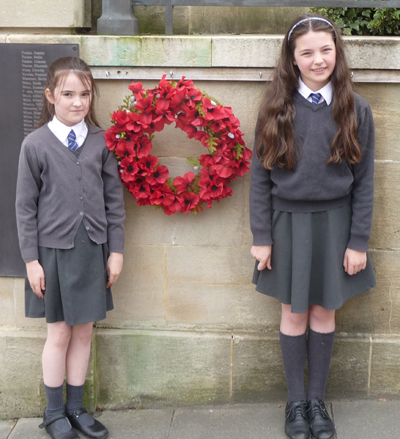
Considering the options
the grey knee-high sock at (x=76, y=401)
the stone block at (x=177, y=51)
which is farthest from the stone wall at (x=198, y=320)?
the grey knee-high sock at (x=76, y=401)

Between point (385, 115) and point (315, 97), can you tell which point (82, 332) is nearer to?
point (315, 97)

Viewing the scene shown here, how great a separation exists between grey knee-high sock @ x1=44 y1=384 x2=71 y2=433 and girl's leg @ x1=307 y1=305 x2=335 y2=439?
1.30 metres

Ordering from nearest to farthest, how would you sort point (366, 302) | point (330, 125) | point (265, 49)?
point (330, 125) < point (265, 49) < point (366, 302)

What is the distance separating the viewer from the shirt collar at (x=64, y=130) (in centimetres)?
284

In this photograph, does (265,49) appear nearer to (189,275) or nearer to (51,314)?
(189,275)

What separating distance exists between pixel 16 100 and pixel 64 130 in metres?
0.47

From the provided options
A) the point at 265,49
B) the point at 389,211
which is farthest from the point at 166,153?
the point at 389,211

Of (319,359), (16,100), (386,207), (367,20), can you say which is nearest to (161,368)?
(319,359)

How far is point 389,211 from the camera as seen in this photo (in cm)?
319

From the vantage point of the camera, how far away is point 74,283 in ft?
9.27

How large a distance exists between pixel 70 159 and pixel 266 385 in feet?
5.63

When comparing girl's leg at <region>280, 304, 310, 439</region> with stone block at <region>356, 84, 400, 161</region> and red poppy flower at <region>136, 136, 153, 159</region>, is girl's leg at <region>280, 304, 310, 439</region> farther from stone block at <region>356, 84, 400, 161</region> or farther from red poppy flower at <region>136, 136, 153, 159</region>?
red poppy flower at <region>136, 136, 153, 159</region>

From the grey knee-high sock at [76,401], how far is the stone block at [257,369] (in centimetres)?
86

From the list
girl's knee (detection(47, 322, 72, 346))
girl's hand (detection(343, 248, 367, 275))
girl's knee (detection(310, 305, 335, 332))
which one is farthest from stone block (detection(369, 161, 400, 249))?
girl's knee (detection(47, 322, 72, 346))
